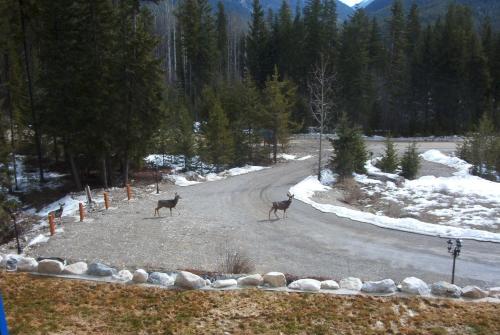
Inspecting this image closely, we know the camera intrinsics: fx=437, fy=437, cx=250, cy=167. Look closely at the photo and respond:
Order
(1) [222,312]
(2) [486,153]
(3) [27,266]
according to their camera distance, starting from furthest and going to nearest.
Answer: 1. (2) [486,153]
2. (3) [27,266]
3. (1) [222,312]

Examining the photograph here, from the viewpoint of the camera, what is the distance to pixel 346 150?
30.2 m

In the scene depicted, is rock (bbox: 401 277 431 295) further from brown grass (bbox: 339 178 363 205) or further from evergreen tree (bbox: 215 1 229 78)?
evergreen tree (bbox: 215 1 229 78)

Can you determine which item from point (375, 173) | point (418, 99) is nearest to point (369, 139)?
point (418, 99)

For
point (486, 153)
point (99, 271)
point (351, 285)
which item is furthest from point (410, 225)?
point (486, 153)

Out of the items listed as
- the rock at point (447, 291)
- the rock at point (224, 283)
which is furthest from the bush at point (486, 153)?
the rock at point (224, 283)

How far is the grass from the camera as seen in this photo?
7.23 m

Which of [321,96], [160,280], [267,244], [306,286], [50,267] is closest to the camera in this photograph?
[306,286]

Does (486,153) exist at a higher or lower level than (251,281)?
higher

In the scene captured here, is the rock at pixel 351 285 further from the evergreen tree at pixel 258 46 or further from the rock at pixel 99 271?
the evergreen tree at pixel 258 46

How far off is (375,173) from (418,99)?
3723 centimetres

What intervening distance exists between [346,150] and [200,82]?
39914mm

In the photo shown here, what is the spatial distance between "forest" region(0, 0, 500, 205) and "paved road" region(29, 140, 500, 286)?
7.78 meters

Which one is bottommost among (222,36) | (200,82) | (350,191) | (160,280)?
(350,191)

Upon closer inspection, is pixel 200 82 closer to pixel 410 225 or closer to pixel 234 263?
pixel 410 225
